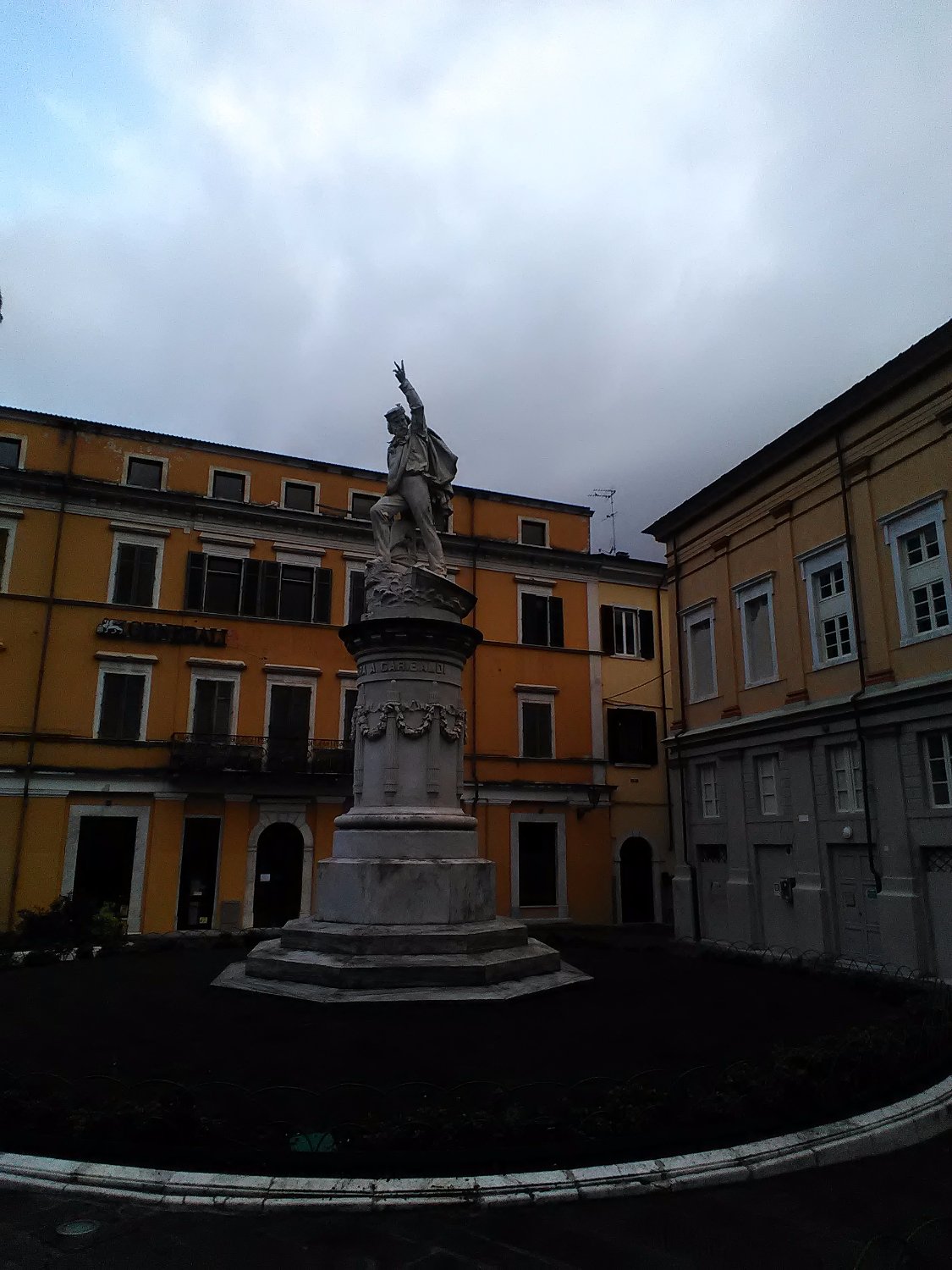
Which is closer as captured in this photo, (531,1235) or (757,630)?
(531,1235)

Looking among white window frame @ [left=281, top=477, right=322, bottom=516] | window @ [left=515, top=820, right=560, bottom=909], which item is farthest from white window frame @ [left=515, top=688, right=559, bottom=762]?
white window frame @ [left=281, top=477, right=322, bottom=516]

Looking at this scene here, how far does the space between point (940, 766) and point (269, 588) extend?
64.1 ft

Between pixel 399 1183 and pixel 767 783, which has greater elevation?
pixel 767 783

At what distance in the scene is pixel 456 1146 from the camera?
5.11 metres

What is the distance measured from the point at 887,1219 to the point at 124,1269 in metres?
3.93

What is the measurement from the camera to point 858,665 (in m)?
18.8

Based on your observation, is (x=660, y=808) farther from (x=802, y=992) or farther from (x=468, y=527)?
(x=802, y=992)

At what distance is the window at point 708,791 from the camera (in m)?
23.5

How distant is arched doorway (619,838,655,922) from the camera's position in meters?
30.5

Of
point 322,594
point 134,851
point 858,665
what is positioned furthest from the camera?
point 322,594

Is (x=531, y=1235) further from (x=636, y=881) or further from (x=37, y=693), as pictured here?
(x=636, y=881)

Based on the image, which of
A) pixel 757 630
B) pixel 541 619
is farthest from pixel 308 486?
pixel 757 630

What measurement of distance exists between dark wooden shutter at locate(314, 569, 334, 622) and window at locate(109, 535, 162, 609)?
490cm

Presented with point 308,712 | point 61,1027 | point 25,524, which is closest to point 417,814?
point 61,1027
